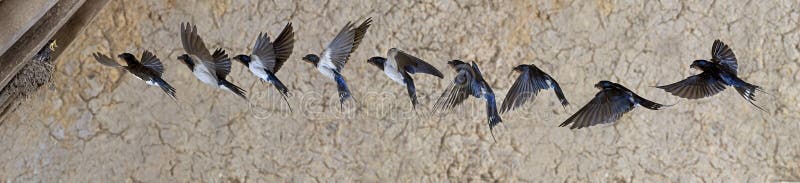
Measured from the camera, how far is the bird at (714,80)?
7.07 feet

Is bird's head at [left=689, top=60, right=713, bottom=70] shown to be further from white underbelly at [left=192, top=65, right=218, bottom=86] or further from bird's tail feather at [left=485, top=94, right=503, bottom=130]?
white underbelly at [left=192, top=65, right=218, bottom=86]

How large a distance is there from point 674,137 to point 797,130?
37 cm

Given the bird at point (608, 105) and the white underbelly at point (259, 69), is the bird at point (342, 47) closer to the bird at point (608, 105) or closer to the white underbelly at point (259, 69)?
the white underbelly at point (259, 69)

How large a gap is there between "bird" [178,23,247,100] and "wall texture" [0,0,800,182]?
1241mm

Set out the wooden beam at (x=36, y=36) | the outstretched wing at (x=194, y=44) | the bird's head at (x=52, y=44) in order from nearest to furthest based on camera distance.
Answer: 1. the outstretched wing at (x=194, y=44)
2. the wooden beam at (x=36, y=36)
3. the bird's head at (x=52, y=44)

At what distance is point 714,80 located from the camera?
2195 millimetres

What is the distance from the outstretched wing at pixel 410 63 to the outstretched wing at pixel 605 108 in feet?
0.94

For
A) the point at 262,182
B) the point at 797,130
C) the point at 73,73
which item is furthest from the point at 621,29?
the point at 73,73

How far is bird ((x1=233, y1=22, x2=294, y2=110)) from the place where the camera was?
2092 millimetres

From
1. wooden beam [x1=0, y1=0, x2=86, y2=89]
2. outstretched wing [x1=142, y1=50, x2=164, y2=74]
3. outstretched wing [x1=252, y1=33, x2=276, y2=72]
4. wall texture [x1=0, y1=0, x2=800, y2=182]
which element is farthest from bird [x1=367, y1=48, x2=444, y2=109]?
wall texture [x1=0, y1=0, x2=800, y2=182]

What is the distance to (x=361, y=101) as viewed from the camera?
340 centimetres

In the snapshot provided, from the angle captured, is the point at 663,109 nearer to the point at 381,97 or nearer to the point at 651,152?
the point at 651,152

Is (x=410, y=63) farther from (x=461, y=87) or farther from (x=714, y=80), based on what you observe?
(x=714, y=80)

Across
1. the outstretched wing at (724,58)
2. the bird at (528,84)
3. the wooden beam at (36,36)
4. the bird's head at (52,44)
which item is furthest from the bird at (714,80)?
the bird's head at (52,44)
